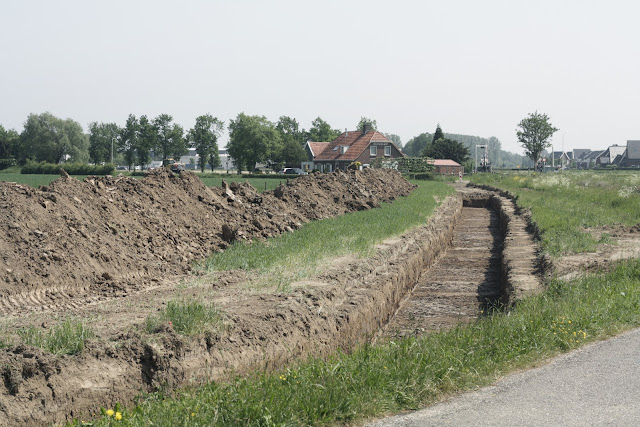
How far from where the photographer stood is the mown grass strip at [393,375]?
19.6ft

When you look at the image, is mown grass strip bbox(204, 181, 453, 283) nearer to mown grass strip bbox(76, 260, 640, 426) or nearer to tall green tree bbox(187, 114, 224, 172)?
mown grass strip bbox(76, 260, 640, 426)

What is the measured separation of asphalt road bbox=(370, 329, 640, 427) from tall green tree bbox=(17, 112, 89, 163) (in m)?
91.9

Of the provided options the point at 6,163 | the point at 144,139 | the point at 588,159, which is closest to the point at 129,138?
the point at 144,139

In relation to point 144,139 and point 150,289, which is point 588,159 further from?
point 150,289

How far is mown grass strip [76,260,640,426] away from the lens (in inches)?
236

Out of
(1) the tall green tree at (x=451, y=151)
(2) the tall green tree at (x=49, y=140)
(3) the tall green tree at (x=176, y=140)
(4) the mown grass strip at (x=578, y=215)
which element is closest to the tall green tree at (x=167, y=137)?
(3) the tall green tree at (x=176, y=140)

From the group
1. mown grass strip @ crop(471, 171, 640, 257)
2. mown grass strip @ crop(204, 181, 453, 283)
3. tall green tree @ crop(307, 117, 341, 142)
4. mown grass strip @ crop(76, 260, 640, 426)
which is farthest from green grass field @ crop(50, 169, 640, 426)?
tall green tree @ crop(307, 117, 341, 142)

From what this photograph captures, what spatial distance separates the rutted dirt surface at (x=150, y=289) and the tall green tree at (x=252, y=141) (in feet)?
287

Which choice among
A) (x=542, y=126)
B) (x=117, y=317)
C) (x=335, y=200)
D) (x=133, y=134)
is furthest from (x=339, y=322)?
(x=133, y=134)

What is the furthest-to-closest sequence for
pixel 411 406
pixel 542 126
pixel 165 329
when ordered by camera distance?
pixel 542 126
pixel 165 329
pixel 411 406

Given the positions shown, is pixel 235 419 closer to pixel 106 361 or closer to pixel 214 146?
pixel 106 361

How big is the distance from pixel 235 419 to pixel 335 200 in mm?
23455

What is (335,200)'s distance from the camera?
29141 mm

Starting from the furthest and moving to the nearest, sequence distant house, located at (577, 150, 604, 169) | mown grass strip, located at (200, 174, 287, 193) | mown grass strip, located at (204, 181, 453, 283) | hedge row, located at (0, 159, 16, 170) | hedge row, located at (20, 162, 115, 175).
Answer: distant house, located at (577, 150, 604, 169), hedge row, located at (0, 159, 16, 170), hedge row, located at (20, 162, 115, 175), mown grass strip, located at (200, 174, 287, 193), mown grass strip, located at (204, 181, 453, 283)
